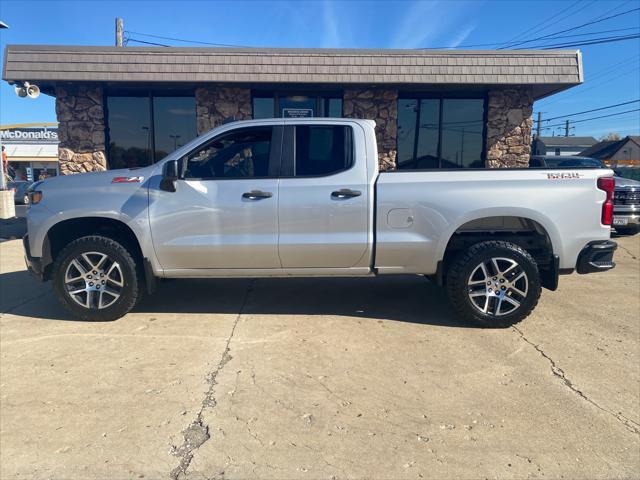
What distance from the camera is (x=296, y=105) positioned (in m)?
10.5

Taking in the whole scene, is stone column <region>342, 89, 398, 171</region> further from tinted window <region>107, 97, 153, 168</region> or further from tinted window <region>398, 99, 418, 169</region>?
tinted window <region>107, 97, 153, 168</region>

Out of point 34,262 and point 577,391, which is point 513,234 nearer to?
point 577,391

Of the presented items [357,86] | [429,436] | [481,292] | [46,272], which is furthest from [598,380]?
[357,86]

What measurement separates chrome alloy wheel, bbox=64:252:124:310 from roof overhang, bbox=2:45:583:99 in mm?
5714

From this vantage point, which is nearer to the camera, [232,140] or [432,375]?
[432,375]

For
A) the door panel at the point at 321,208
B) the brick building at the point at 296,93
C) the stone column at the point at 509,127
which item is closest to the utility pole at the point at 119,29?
the brick building at the point at 296,93

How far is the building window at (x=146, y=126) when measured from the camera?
1047 centimetres

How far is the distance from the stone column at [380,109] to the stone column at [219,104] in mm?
2253

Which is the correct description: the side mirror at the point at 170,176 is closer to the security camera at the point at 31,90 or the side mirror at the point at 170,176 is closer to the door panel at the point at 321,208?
the door panel at the point at 321,208

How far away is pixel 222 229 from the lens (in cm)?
437

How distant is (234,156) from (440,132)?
7496 mm

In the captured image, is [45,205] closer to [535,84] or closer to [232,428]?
[232,428]

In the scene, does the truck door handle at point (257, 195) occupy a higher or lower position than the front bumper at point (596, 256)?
higher

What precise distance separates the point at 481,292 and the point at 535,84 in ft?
23.0
